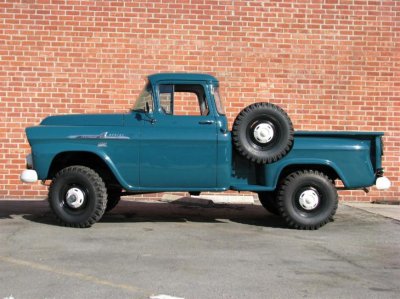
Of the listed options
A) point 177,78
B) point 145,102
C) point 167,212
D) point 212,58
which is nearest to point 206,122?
point 177,78

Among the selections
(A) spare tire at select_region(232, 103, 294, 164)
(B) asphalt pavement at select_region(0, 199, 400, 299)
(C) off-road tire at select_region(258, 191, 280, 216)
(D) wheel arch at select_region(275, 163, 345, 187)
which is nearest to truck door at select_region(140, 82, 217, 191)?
(A) spare tire at select_region(232, 103, 294, 164)

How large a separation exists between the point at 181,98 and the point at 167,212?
2.23 m

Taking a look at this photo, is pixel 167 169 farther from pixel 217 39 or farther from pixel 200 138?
pixel 217 39

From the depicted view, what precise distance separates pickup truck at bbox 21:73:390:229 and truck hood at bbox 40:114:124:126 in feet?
0.05

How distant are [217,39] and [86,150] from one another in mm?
4533

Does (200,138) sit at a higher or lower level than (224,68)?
lower

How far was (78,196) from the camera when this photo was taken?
24.5ft

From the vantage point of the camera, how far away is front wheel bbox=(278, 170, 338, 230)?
7586 mm

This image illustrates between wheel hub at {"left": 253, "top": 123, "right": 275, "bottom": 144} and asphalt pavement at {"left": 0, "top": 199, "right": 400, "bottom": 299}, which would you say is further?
wheel hub at {"left": 253, "top": 123, "right": 275, "bottom": 144}

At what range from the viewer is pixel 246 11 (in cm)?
1092

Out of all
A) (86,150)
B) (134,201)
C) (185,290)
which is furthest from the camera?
(134,201)

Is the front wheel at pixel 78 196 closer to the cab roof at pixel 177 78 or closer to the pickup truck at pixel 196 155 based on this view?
the pickup truck at pixel 196 155

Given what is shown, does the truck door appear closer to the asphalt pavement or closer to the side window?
the side window

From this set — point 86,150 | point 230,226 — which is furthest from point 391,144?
point 86,150
